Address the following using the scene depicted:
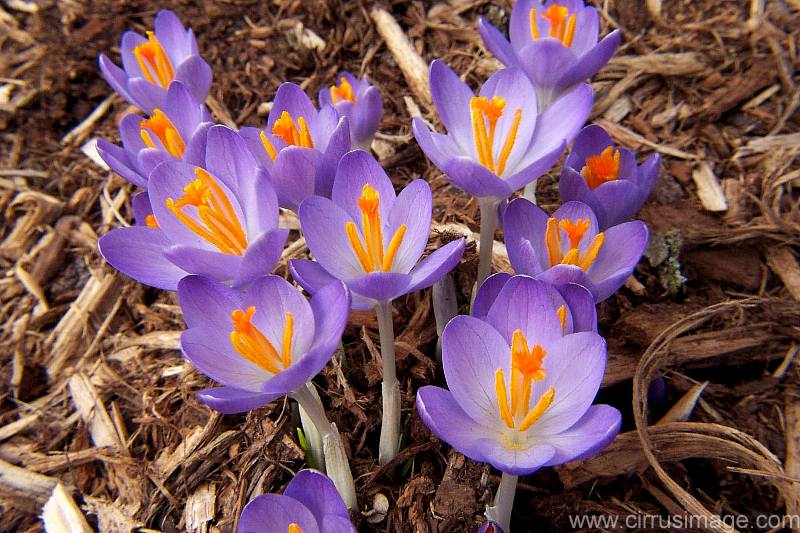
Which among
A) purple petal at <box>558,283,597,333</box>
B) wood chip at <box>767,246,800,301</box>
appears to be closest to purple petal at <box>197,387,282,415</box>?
purple petal at <box>558,283,597,333</box>

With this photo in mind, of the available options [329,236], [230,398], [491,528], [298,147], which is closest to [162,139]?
[298,147]

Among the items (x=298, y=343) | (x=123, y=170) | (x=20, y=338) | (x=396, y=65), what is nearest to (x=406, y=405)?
(x=298, y=343)

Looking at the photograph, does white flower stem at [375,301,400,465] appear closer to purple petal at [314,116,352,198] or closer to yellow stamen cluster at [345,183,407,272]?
yellow stamen cluster at [345,183,407,272]

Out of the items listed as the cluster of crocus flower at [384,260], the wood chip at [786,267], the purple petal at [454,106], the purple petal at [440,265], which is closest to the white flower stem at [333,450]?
the cluster of crocus flower at [384,260]

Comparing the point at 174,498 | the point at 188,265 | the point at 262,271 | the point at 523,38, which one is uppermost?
the point at 188,265

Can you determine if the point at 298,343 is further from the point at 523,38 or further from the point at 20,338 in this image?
the point at 20,338

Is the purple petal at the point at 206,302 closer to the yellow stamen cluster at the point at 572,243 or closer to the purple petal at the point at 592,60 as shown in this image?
the yellow stamen cluster at the point at 572,243
